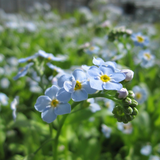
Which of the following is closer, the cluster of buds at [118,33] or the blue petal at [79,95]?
the blue petal at [79,95]

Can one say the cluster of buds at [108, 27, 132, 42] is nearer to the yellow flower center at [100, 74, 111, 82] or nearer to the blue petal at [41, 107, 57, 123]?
the yellow flower center at [100, 74, 111, 82]

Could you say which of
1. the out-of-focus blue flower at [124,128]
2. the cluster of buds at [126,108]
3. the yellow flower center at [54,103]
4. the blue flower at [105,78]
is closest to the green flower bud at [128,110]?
the cluster of buds at [126,108]

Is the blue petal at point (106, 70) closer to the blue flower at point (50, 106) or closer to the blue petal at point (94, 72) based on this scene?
the blue petal at point (94, 72)

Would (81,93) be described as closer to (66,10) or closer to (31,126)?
(31,126)

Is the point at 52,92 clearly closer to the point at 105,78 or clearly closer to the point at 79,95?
the point at 79,95

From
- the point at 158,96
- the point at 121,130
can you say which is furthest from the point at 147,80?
the point at 121,130

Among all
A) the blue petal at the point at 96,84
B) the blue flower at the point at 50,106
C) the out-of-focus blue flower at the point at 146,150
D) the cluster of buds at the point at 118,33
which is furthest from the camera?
the cluster of buds at the point at 118,33

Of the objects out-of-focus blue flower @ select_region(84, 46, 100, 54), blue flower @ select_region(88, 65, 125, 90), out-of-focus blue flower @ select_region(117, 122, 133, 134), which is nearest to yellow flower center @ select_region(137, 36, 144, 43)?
out-of-focus blue flower @ select_region(84, 46, 100, 54)

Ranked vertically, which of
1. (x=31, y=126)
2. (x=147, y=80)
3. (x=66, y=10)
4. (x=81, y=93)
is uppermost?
(x=81, y=93)
